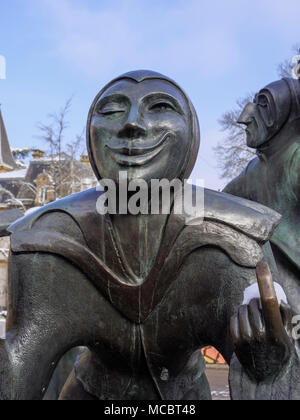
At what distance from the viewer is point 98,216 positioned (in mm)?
1851

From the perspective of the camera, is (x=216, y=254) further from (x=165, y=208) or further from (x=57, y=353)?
(x=57, y=353)

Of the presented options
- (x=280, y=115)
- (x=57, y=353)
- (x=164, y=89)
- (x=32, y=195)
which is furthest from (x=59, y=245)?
(x=32, y=195)

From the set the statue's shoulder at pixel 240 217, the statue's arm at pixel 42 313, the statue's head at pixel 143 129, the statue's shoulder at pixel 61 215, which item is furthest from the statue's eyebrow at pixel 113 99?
the statue's arm at pixel 42 313

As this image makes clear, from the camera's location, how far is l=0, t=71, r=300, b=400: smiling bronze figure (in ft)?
5.66

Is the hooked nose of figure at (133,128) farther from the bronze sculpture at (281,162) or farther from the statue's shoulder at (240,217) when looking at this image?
the bronze sculpture at (281,162)

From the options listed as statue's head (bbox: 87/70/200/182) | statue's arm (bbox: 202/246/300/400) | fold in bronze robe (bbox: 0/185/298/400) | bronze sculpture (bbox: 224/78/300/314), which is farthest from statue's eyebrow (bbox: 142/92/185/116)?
bronze sculpture (bbox: 224/78/300/314)

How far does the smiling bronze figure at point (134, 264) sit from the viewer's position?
172 cm

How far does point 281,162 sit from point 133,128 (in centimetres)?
125

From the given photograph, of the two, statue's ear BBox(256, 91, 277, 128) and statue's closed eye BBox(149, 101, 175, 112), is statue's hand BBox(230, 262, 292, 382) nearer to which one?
statue's closed eye BBox(149, 101, 175, 112)

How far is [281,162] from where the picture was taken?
2695mm

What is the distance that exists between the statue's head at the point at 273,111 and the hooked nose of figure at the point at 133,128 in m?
1.22

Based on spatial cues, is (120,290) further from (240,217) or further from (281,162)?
(281,162)

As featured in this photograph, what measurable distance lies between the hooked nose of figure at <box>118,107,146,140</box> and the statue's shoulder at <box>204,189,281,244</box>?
0.36m

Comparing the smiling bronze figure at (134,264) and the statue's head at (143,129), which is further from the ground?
the statue's head at (143,129)
